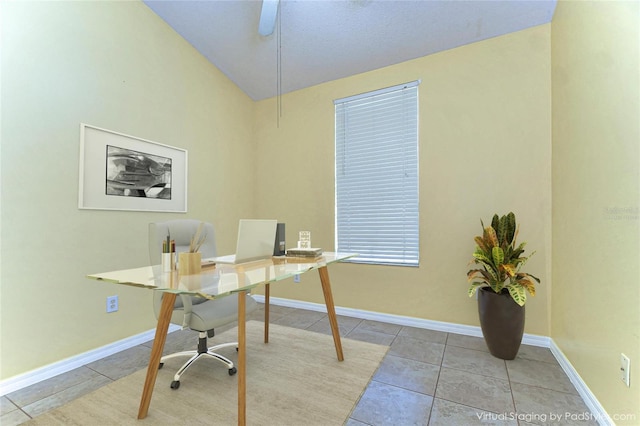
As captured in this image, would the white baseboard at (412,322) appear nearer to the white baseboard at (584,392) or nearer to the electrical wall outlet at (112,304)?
the white baseboard at (584,392)

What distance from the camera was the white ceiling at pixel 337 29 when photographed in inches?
92.8

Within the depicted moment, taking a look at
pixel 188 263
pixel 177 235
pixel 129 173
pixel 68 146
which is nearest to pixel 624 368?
pixel 188 263

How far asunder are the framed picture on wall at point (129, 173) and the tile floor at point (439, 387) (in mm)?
1266

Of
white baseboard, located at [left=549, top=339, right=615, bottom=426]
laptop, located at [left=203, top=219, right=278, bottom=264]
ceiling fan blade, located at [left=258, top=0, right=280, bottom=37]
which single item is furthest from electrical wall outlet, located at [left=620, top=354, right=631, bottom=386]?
ceiling fan blade, located at [left=258, top=0, right=280, bottom=37]

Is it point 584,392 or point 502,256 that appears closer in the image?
point 584,392

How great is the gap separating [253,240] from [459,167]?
2080mm

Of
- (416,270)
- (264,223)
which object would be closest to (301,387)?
(264,223)

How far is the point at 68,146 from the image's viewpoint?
211 cm

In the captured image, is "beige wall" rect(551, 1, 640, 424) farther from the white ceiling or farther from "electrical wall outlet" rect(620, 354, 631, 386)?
the white ceiling

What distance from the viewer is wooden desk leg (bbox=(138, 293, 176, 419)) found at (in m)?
1.46

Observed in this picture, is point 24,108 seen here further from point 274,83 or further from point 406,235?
point 406,235

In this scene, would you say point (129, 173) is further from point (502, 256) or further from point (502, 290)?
point (502, 290)

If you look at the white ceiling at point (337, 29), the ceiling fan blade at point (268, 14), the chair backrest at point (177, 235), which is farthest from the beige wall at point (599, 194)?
the chair backrest at point (177, 235)

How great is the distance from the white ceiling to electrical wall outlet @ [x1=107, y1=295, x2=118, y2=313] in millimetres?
2671
